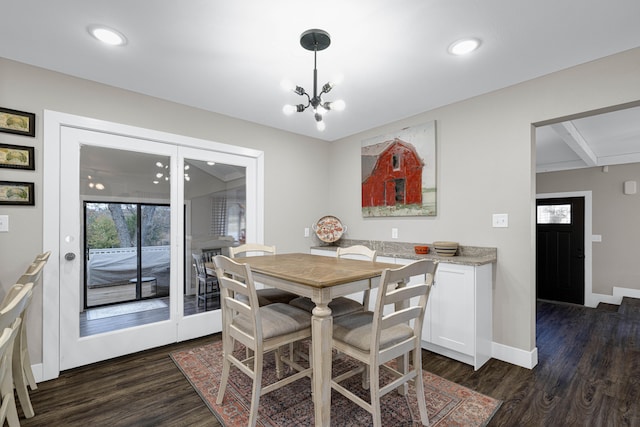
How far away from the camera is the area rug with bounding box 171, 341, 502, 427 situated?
6.05 ft

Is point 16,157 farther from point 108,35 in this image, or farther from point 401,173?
point 401,173

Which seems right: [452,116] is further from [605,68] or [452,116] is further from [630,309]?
[630,309]

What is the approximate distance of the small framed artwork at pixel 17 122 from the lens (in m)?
2.23

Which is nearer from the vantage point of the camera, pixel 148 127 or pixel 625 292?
pixel 148 127

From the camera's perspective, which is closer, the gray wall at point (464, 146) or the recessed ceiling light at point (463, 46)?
the recessed ceiling light at point (463, 46)

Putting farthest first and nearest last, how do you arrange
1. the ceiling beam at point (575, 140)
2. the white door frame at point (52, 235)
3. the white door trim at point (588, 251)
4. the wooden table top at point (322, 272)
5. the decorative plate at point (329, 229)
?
the white door trim at point (588, 251)
the decorative plate at point (329, 229)
the ceiling beam at point (575, 140)
the white door frame at point (52, 235)
the wooden table top at point (322, 272)

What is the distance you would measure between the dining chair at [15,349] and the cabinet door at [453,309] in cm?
271

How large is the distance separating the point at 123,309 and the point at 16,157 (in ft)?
4.89

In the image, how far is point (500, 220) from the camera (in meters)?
2.73

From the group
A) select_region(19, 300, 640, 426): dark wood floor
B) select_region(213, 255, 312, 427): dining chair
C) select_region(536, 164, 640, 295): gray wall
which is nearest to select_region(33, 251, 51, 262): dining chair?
select_region(19, 300, 640, 426): dark wood floor

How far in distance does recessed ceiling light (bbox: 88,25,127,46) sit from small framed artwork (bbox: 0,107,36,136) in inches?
35.7

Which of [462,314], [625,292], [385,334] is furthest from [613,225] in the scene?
[385,334]

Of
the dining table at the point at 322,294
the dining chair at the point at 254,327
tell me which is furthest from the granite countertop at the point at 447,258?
the dining chair at the point at 254,327

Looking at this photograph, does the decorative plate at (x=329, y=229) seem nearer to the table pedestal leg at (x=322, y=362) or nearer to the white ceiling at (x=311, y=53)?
the white ceiling at (x=311, y=53)
